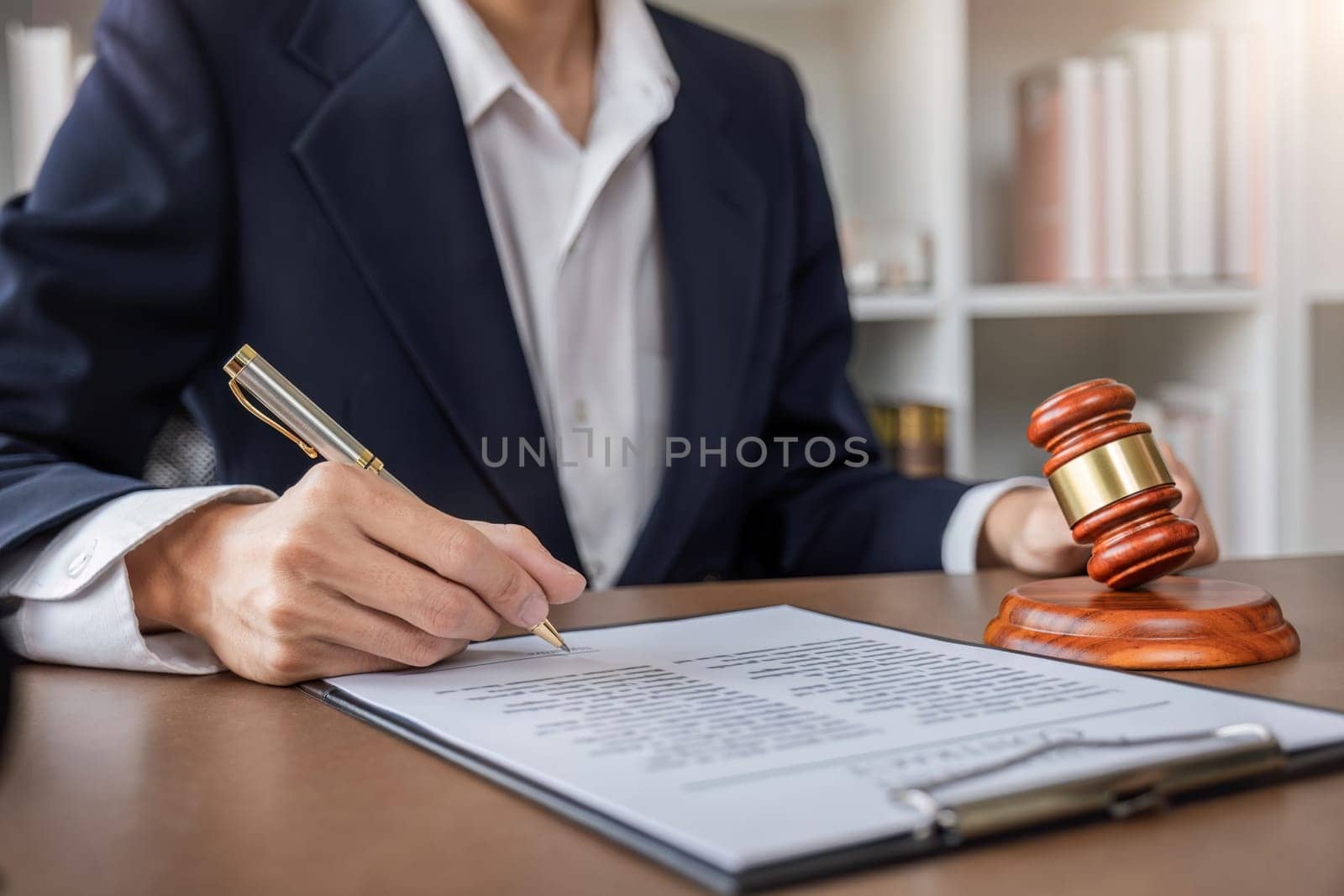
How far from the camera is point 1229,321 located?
198 centimetres

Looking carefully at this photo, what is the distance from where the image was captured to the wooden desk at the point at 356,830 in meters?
0.35

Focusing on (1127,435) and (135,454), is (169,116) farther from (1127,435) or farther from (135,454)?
(1127,435)

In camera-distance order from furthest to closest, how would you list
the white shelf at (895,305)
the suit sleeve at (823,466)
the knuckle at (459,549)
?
the white shelf at (895,305) → the suit sleeve at (823,466) → the knuckle at (459,549)

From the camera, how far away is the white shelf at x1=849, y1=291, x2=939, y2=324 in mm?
1825

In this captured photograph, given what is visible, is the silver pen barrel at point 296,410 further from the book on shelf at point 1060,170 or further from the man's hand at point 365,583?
the book on shelf at point 1060,170

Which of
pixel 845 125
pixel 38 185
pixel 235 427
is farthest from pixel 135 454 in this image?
pixel 845 125

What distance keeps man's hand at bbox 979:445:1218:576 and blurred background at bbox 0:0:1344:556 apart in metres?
0.86

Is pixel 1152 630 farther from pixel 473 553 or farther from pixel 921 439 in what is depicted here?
pixel 921 439

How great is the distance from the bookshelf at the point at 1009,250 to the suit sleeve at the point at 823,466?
450 mm

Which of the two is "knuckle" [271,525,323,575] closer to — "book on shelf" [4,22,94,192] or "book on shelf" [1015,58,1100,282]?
"book on shelf" [4,22,94,192]

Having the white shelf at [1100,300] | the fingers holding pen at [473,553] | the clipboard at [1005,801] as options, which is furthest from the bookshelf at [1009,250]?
the clipboard at [1005,801]

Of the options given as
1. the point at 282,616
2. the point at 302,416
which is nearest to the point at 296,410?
the point at 302,416

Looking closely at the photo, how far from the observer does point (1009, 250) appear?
217 centimetres

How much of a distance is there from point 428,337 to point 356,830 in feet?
2.21
